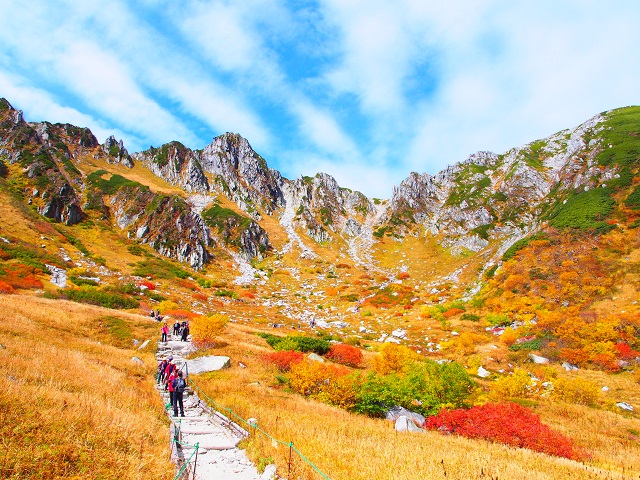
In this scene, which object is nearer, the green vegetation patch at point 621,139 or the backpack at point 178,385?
the backpack at point 178,385

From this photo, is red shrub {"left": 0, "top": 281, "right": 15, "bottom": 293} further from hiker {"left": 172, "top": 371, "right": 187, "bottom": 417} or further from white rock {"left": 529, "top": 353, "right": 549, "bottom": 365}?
white rock {"left": 529, "top": 353, "right": 549, "bottom": 365}

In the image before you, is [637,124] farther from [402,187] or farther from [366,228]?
[366,228]

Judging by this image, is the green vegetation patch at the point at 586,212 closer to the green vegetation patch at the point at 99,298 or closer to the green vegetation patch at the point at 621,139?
the green vegetation patch at the point at 621,139

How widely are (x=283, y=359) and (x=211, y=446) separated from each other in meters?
14.0

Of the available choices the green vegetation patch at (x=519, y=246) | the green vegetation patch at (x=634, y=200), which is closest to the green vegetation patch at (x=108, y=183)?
the green vegetation patch at (x=519, y=246)

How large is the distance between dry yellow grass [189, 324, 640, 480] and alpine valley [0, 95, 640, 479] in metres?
0.10

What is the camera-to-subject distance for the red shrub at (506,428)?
37.1 ft

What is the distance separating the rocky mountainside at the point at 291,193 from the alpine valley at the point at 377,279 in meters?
0.66

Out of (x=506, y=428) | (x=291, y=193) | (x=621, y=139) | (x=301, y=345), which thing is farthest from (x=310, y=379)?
(x=291, y=193)

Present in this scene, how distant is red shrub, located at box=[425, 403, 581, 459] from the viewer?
37.1 feet

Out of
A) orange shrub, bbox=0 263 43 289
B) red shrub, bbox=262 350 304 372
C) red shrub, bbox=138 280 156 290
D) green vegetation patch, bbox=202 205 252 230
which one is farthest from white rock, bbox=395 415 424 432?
green vegetation patch, bbox=202 205 252 230

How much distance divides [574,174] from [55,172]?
388 feet

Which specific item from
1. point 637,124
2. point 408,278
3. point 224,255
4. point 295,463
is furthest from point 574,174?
point 295,463

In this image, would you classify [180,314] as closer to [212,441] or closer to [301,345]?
[301,345]
